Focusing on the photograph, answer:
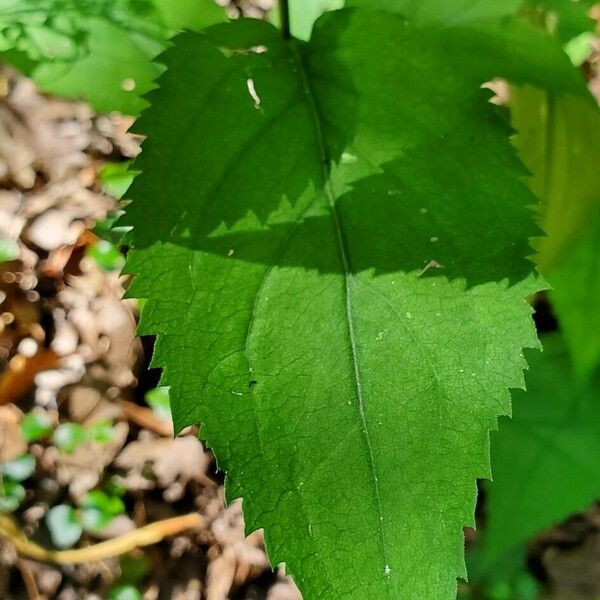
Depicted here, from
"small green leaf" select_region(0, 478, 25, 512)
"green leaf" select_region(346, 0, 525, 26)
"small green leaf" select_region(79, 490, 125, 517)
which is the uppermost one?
"green leaf" select_region(346, 0, 525, 26)

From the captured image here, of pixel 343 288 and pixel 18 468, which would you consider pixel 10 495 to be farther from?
pixel 343 288

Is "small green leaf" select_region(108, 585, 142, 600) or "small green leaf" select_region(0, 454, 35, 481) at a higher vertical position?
"small green leaf" select_region(0, 454, 35, 481)

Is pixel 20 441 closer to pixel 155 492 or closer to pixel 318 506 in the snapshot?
pixel 155 492

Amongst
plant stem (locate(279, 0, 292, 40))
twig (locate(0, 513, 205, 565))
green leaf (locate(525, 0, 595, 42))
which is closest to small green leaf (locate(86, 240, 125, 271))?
twig (locate(0, 513, 205, 565))

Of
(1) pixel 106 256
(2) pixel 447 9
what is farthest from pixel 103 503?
(2) pixel 447 9

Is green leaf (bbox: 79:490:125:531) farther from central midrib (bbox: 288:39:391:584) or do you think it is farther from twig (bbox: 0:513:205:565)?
central midrib (bbox: 288:39:391:584)

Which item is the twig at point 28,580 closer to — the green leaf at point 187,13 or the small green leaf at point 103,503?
the small green leaf at point 103,503
